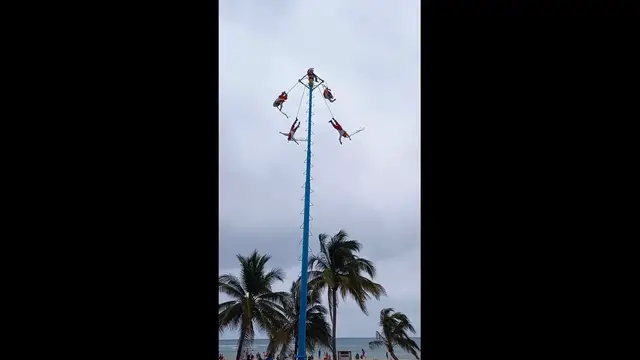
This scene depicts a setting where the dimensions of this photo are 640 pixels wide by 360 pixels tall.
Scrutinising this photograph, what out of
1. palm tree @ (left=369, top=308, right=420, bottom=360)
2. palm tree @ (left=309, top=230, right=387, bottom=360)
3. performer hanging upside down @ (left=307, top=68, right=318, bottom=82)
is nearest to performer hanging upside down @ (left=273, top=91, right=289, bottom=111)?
performer hanging upside down @ (left=307, top=68, right=318, bottom=82)

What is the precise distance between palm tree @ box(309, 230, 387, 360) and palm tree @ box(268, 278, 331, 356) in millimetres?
276

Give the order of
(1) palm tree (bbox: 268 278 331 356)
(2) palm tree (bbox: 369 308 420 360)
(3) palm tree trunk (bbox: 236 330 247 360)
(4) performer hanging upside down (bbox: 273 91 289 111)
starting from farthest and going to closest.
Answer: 1. (2) palm tree (bbox: 369 308 420 360)
2. (1) palm tree (bbox: 268 278 331 356)
3. (3) palm tree trunk (bbox: 236 330 247 360)
4. (4) performer hanging upside down (bbox: 273 91 289 111)

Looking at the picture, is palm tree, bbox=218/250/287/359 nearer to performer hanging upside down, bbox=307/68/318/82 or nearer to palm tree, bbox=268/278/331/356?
palm tree, bbox=268/278/331/356

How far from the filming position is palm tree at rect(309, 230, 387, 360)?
18.4m

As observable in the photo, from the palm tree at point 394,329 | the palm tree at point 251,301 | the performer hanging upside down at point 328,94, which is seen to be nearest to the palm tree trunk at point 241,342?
the palm tree at point 251,301

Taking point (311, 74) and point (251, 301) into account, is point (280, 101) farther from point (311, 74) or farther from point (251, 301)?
point (251, 301)

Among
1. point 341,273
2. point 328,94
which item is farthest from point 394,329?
point 328,94

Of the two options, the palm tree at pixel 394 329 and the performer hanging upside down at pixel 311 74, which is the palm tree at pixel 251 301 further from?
the performer hanging upside down at pixel 311 74

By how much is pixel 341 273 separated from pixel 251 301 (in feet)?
9.09

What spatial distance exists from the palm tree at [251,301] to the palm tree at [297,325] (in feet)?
0.82
